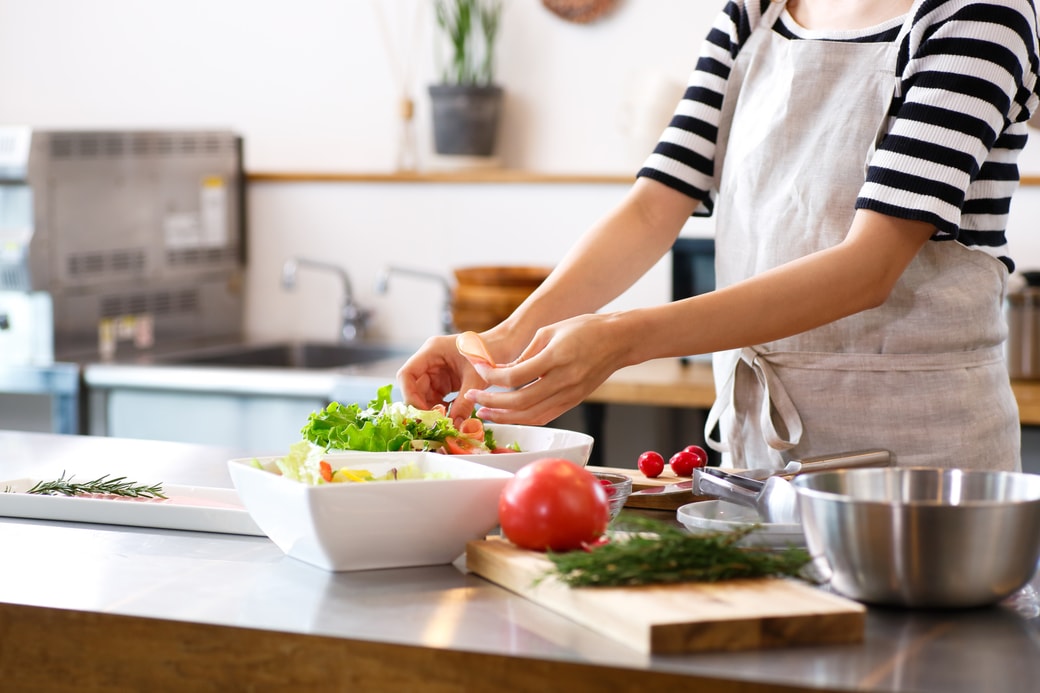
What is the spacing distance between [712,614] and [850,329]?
2.46ft

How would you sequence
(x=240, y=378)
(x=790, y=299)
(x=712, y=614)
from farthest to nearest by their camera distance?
(x=240, y=378), (x=790, y=299), (x=712, y=614)

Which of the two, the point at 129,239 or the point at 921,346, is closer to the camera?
the point at 921,346

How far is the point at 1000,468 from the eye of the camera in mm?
1562

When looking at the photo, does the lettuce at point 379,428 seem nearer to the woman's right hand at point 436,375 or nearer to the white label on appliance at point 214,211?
the woman's right hand at point 436,375

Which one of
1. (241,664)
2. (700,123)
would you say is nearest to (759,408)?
(700,123)

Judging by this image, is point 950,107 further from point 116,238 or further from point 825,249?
point 116,238

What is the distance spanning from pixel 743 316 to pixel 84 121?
3081 mm

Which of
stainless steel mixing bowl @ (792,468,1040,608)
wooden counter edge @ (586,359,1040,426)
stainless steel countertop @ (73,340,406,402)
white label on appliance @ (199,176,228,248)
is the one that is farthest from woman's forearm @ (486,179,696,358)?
white label on appliance @ (199,176,228,248)

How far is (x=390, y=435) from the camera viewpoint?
1236mm

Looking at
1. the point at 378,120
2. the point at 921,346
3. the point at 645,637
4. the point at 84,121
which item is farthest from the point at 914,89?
the point at 84,121

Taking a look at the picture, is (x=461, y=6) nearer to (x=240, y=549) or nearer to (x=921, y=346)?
(x=921, y=346)

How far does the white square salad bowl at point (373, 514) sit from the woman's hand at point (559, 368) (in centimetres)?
13

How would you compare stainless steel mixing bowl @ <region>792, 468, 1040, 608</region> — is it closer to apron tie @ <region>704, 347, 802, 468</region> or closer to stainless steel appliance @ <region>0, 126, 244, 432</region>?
apron tie @ <region>704, 347, 802, 468</region>

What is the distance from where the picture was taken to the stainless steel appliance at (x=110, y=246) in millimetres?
2988
